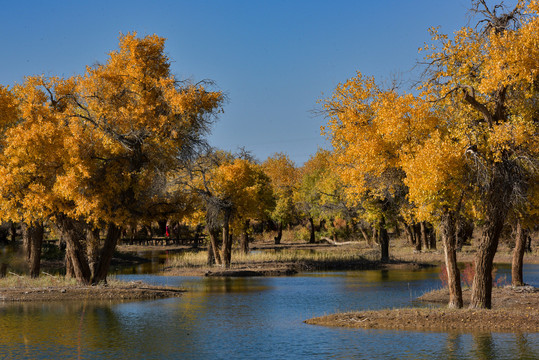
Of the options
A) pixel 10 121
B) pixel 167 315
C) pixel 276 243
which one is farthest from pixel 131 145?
pixel 276 243

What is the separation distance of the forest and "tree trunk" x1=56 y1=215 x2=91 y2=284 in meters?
0.06

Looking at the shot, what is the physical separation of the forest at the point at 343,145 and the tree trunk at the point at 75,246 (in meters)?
0.06

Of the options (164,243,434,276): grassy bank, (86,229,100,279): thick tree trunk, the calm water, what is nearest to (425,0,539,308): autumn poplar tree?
the calm water

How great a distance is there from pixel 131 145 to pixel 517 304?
69.3 ft

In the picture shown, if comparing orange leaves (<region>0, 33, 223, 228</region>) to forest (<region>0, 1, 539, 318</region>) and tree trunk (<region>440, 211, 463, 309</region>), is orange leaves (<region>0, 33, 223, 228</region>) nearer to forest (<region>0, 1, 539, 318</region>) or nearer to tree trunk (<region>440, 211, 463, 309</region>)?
forest (<region>0, 1, 539, 318</region>)

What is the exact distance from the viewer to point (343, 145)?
41656 millimetres

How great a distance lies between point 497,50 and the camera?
A: 78.4ft

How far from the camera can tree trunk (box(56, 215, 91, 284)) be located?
117ft

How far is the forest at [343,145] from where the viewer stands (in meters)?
24.2

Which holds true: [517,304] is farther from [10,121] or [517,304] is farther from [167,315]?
[10,121]

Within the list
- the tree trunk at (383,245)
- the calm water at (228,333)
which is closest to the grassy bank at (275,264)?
the tree trunk at (383,245)

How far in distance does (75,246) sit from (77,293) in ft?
11.3

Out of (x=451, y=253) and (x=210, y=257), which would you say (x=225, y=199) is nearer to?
(x=210, y=257)

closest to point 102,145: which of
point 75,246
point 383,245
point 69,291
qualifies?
point 75,246
